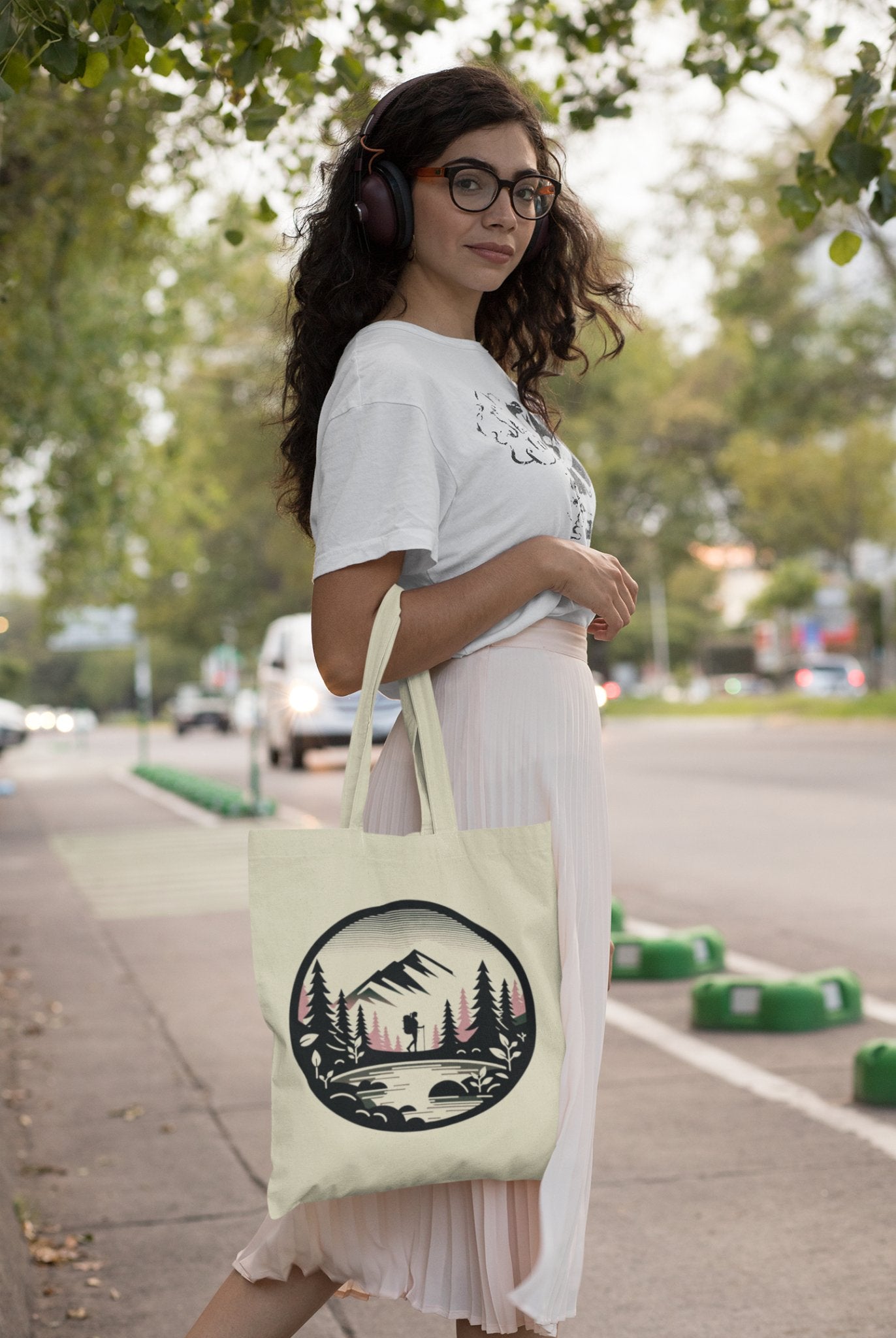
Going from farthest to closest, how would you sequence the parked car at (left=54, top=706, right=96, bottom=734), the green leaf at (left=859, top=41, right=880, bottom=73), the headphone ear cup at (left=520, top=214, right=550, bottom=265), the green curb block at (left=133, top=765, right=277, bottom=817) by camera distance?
the parked car at (left=54, top=706, right=96, bottom=734), the green curb block at (left=133, top=765, right=277, bottom=817), the green leaf at (left=859, top=41, right=880, bottom=73), the headphone ear cup at (left=520, top=214, right=550, bottom=265)

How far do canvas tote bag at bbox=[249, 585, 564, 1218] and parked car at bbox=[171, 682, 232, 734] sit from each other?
5392cm

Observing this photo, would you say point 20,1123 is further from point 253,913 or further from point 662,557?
point 662,557

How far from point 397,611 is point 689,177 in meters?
23.3

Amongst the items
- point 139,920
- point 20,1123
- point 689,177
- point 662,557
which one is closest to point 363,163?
point 20,1123

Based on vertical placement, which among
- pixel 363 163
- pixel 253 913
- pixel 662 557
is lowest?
pixel 253 913

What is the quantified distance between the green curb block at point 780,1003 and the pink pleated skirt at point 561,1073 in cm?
391

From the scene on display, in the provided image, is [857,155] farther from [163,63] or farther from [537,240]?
[163,63]

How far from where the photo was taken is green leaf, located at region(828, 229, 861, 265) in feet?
10.8

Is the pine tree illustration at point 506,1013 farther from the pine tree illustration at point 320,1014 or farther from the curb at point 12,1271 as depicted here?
the curb at point 12,1271

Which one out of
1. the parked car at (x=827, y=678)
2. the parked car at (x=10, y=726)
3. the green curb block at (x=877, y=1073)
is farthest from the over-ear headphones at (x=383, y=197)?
the parked car at (x=827, y=678)

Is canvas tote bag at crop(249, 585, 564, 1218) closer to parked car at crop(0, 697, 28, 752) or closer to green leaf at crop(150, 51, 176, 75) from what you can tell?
green leaf at crop(150, 51, 176, 75)

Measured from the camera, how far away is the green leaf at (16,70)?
2.64 m

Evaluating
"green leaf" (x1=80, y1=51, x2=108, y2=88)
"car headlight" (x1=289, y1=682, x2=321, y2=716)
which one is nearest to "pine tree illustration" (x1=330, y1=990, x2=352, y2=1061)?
"green leaf" (x1=80, y1=51, x2=108, y2=88)

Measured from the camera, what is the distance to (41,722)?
265 feet
